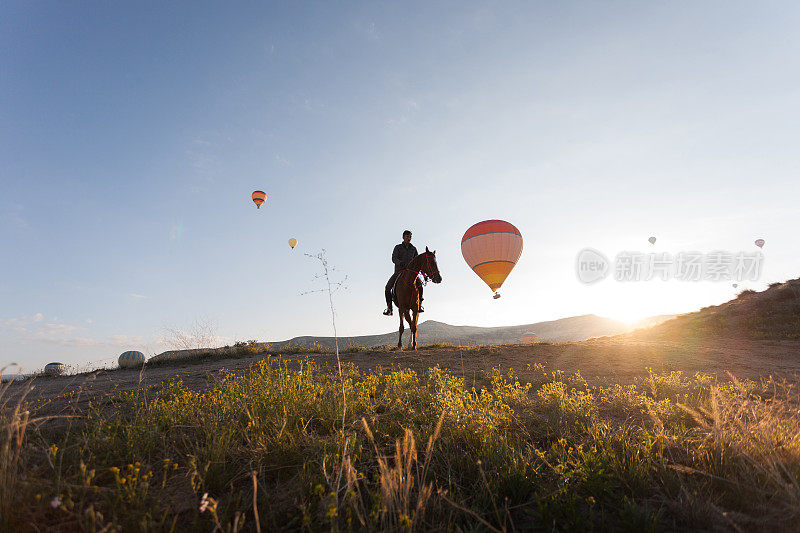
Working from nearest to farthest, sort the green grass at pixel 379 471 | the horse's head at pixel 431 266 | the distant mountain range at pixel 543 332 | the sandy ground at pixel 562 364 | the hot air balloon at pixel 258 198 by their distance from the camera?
the green grass at pixel 379 471 → the sandy ground at pixel 562 364 → the horse's head at pixel 431 266 → the hot air balloon at pixel 258 198 → the distant mountain range at pixel 543 332

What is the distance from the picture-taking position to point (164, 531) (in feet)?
7.11

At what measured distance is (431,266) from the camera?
1348 centimetres

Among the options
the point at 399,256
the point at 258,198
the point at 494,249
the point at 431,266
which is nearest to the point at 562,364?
the point at 431,266

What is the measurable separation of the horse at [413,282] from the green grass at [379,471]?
9.09 m

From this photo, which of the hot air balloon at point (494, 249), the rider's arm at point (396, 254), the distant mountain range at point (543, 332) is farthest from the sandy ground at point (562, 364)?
the distant mountain range at point (543, 332)

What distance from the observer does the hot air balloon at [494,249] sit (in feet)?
63.9

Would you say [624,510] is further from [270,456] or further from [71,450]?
[71,450]

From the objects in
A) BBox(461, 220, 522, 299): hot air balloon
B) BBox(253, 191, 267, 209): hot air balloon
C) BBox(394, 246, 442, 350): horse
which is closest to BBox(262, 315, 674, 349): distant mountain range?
BBox(253, 191, 267, 209): hot air balloon

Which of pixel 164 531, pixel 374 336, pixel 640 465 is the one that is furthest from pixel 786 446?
pixel 374 336

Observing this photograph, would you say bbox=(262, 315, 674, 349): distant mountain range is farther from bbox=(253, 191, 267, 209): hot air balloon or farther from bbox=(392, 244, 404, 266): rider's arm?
bbox=(392, 244, 404, 266): rider's arm

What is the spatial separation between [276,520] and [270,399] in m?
1.77

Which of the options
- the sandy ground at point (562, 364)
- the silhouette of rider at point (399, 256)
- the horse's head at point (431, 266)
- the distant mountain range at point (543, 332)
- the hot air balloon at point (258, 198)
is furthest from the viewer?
the distant mountain range at point (543, 332)

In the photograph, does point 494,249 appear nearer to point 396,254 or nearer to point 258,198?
point 396,254

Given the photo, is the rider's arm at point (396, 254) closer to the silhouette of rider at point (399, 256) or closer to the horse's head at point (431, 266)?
the silhouette of rider at point (399, 256)
